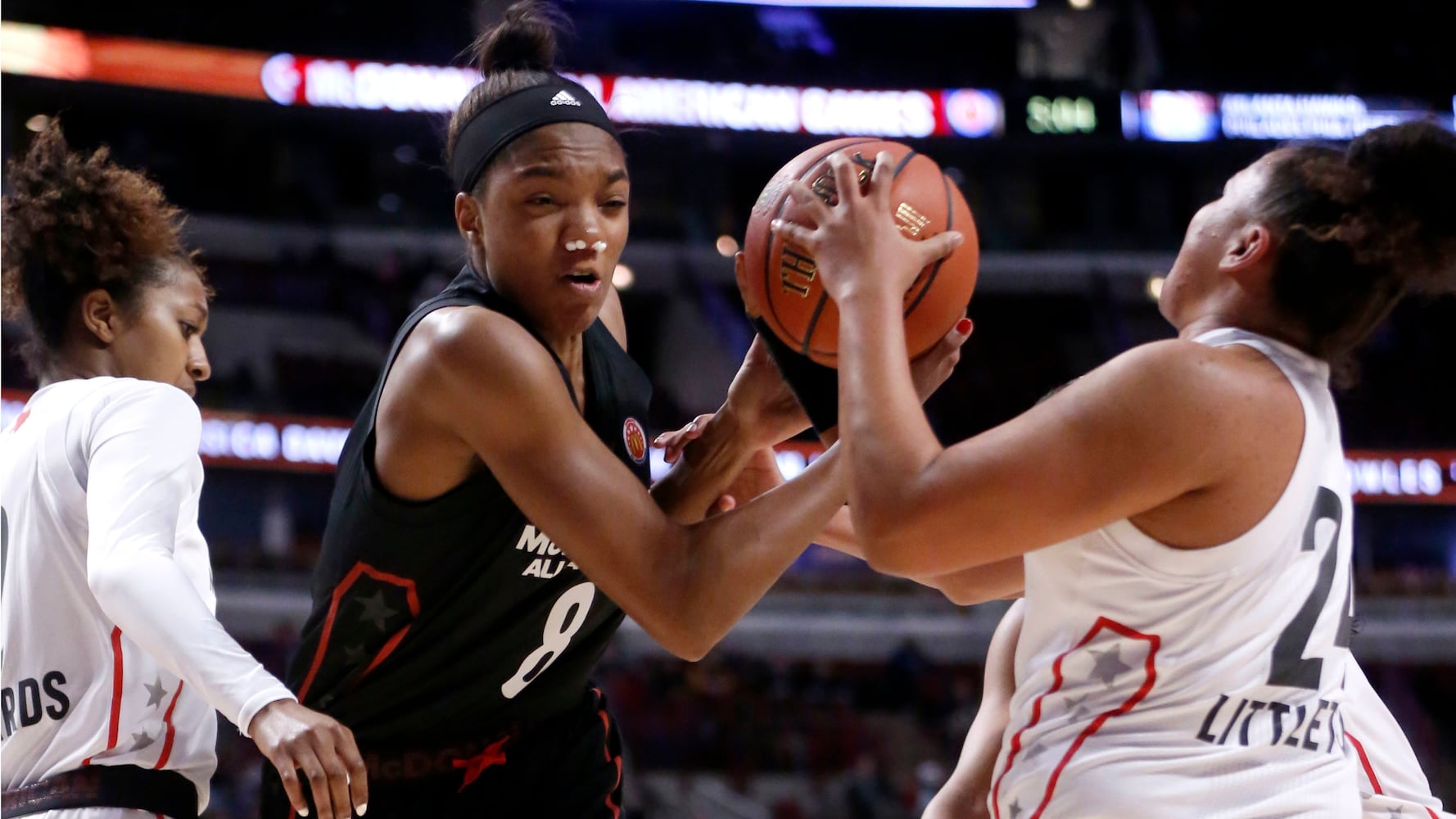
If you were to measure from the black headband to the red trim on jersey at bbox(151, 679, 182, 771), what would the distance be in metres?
1.06

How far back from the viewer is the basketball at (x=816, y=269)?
7.37 ft

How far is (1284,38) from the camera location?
59.2ft

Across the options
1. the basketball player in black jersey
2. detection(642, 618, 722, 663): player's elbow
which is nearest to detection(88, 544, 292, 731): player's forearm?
the basketball player in black jersey

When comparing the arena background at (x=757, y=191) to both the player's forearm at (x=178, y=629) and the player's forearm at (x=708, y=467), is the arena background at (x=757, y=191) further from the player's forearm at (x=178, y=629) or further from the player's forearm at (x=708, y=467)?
the player's forearm at (x=178, y=629)

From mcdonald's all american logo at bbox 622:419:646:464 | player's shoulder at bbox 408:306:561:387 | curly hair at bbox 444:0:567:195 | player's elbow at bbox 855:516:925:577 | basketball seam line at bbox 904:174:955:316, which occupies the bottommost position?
player's elbow at bbox 855:516:925:577

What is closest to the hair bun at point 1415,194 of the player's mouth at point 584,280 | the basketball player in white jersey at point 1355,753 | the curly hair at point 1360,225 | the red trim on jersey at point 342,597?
the curly hair at point 1360,225

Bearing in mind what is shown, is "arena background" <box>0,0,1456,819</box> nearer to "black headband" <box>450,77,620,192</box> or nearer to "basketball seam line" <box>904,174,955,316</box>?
"black headband" <box>450,77,620,192</box>

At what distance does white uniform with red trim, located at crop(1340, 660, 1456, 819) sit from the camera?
88.9 inches

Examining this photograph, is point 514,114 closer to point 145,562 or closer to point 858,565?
point 145,562

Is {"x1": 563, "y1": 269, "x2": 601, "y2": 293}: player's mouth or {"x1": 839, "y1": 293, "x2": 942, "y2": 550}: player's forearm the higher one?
{"x1": 563, "y1": 269, "x2": 601, "y2": 293}: player's mouth

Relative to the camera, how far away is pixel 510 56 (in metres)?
2.67

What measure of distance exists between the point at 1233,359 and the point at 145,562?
165cm

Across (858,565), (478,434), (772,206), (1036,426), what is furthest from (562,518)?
(858,565)

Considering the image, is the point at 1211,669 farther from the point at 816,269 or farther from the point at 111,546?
the point at 111,546
